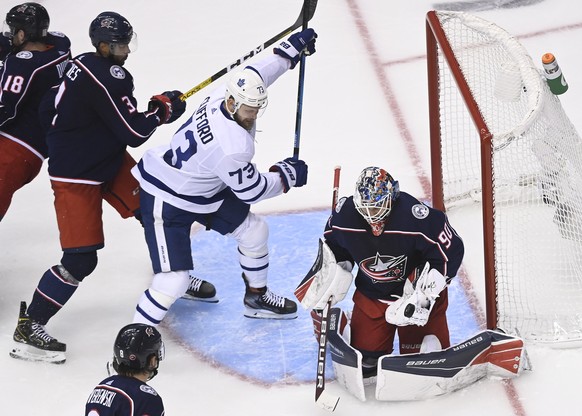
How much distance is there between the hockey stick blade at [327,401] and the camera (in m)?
4.02

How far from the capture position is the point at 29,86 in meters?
4.43

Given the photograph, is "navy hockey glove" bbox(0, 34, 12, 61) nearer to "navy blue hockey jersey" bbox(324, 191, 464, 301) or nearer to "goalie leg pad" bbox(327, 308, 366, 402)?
"navy blue hockey jersey" bbox(324, 191, 464, 301)

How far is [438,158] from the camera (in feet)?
16.1

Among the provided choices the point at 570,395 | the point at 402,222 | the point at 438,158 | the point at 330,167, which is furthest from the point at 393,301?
the point at 330,167

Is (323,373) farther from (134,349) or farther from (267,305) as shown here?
(134,349)

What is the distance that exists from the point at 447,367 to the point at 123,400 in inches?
47.9

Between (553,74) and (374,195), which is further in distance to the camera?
(553,74)

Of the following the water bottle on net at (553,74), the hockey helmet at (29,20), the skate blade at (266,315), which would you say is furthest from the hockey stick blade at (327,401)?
the hockey helmet at (29,20)

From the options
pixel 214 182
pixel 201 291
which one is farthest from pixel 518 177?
pixel 201 291

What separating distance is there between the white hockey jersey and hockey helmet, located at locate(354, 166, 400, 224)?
1.44 ft

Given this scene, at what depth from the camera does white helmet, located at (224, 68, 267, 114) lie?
4031mm

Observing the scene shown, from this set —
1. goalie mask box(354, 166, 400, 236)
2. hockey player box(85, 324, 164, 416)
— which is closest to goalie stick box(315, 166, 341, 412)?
goalie mask box(354, 166, 400, 236)

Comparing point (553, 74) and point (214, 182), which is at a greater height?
point (553, 74)

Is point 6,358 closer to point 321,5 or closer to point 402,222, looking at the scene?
point 402,222
